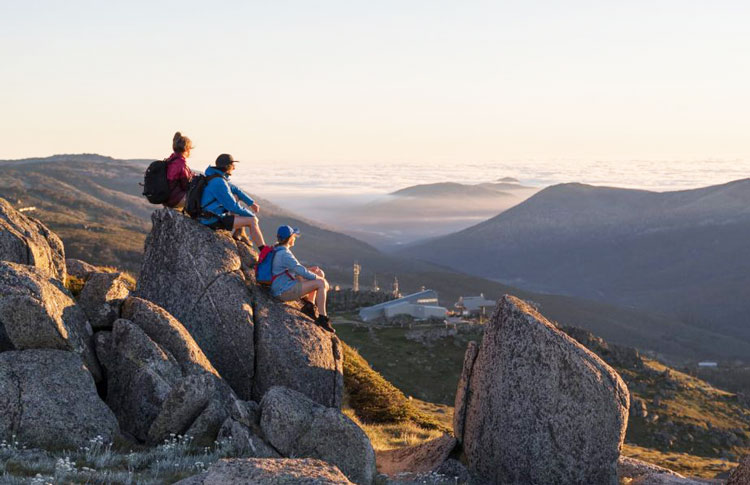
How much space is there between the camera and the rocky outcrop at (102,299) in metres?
17.2

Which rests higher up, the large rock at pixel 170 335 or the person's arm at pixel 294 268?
the person's arm at pixel 294 268

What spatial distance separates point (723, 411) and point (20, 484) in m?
63.8

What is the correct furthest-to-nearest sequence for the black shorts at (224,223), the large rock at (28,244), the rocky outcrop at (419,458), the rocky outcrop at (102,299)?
the black shorts at (224,223), the large rock at (28,244), the rocky outcrop at (419,458), the rocky outcrop at (102,299)

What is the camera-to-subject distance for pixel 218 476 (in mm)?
10266

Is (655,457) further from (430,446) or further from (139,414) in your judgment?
(139,414)

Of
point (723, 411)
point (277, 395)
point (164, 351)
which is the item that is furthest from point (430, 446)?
point (723, 411)

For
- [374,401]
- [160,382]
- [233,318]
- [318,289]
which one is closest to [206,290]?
[233,318]

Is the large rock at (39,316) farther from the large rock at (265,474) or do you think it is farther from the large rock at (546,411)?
the large rock at (546,411)

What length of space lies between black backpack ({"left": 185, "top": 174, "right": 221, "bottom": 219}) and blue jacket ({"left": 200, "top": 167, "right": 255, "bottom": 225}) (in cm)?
8

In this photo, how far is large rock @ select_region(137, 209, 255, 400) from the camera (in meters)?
18.0

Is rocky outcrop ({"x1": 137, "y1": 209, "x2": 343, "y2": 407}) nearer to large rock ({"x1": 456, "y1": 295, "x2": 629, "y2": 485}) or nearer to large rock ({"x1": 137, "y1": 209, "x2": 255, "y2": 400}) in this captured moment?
large rock ({"x1": 137, "y1": 209, "x2": 255, "y2": 400})

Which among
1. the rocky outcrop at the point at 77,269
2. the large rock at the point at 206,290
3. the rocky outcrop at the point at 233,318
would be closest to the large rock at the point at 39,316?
the large rock at the point at 206,290

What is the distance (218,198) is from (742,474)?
1243 cm

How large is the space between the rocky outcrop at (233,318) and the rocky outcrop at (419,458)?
1878mm
